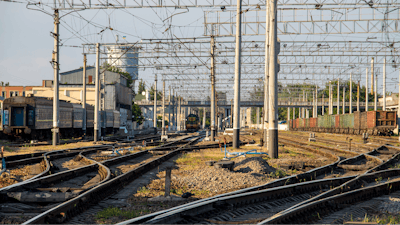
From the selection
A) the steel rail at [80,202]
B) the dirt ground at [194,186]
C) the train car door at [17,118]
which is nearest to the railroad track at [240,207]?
the dirt ground at [194,186]

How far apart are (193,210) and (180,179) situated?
4.62 meters

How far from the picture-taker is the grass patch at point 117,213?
5.95 meters

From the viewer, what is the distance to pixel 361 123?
44.2 meters

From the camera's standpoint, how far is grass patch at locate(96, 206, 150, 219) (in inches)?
234

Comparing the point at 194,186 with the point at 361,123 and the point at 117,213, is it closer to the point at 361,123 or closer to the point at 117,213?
the point at 117,213

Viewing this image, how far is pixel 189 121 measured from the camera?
73.8 metres

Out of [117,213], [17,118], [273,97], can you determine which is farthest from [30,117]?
[117,213]

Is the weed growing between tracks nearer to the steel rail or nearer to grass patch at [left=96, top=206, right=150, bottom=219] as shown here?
grass patch at [left=96, top=206, right=150, bottom=219]

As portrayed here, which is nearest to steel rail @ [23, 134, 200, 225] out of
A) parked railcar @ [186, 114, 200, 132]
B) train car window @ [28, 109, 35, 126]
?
train car window @ [28, 109, 35, 126]

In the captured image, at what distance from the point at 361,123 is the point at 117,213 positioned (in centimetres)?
4314

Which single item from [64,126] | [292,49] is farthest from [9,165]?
[292,49]

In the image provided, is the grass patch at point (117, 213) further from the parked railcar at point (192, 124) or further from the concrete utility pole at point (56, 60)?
the parked railcar at point (192, 124)

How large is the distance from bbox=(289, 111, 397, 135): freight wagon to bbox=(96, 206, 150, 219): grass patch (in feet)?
130

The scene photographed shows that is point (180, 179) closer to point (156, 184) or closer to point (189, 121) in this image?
point (156, 184)
